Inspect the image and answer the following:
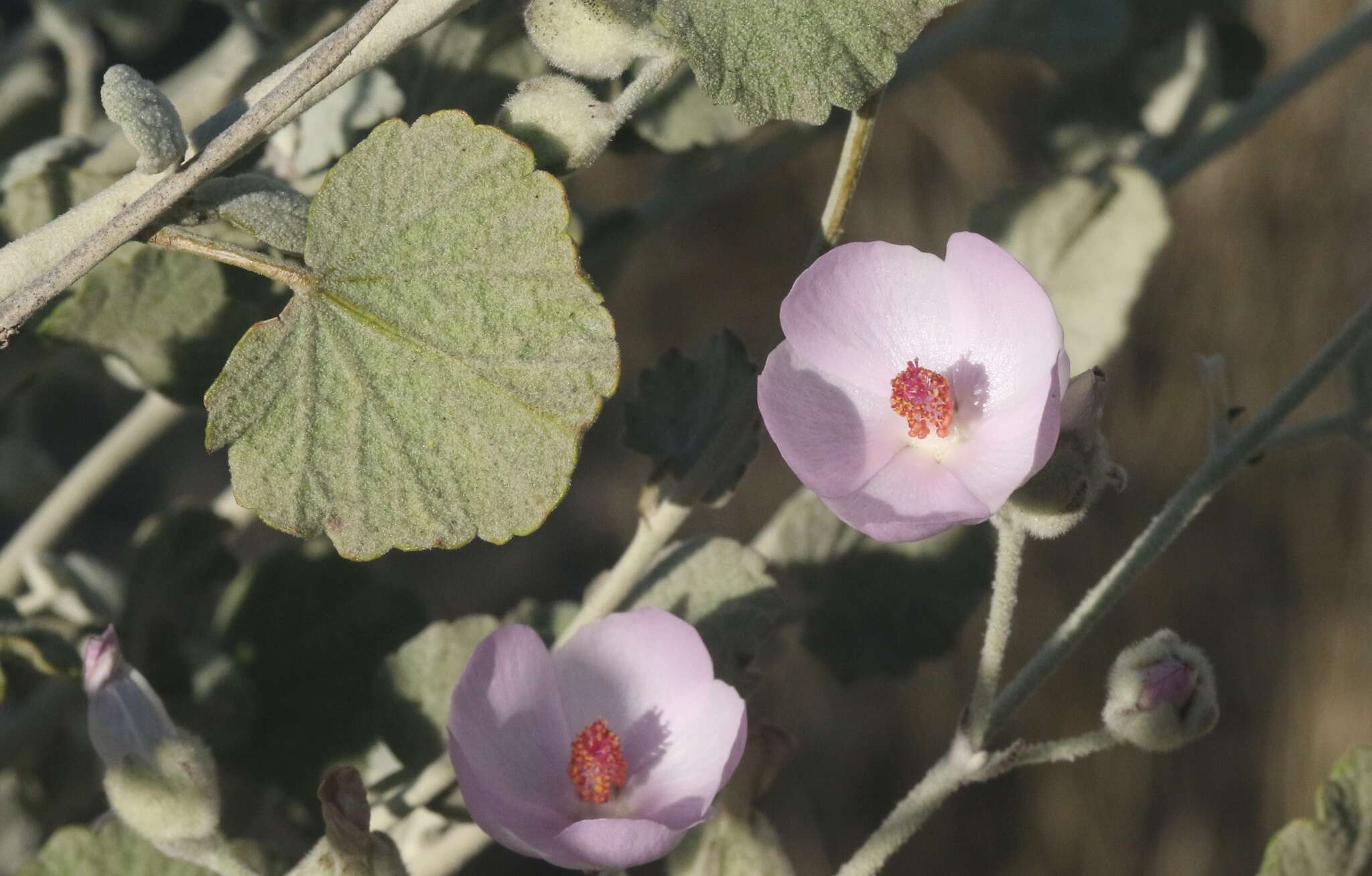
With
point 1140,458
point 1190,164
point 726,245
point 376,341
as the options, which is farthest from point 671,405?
point 726,245

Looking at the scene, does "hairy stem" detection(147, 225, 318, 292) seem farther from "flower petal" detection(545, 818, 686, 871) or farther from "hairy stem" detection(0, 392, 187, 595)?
"hairy stem" detection(0, 392, 187, 595)

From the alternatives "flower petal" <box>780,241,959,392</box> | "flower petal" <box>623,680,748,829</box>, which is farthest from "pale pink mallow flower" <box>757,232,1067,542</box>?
"flower petal" <box>623,680,748,829</box>

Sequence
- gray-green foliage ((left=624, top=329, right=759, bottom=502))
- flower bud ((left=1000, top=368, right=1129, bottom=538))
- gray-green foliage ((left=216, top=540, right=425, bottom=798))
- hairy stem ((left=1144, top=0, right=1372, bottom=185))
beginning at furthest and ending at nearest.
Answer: hairy stem ((left=1144, top=0, right=1372, bottom=185)) < gray-green foliage ((left=216, top=540, right=425, bottom=798)) < gray-green foliage ((left=624, top=329, right=759, bottom=502)) < flower bud ((left=1000, top=368, right=1129, bottom=538))

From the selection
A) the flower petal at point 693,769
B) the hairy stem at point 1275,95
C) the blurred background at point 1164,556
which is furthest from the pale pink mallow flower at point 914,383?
the blurred background at point 1164,556

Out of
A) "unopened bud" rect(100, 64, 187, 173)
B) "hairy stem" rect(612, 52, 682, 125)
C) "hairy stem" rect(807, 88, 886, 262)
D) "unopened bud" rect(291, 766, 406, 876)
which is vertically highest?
"unopened bud" rect(100, 64, 187, 173)

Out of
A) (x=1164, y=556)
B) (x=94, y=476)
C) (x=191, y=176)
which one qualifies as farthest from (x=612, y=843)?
(x=1164, y=556)
